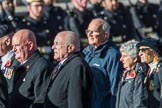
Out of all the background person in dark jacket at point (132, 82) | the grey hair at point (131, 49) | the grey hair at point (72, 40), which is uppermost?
the grey hair at point (72, 40)

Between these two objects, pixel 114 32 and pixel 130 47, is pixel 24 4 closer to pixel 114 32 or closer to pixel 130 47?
pixel 114 32

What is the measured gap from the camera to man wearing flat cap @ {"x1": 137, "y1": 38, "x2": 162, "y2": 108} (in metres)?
9.09

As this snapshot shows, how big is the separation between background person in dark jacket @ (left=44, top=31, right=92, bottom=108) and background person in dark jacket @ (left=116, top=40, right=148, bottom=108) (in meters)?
0.90

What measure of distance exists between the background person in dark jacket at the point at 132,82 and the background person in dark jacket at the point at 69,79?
35.6 inches

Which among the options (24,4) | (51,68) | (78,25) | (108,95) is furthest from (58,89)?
(24,4)

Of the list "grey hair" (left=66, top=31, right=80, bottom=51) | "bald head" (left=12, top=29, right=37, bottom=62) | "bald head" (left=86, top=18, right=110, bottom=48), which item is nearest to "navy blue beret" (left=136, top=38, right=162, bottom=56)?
"bald head" (left=86, top=18, right=110, bottom=48)

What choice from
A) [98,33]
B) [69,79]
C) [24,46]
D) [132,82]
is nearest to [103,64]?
[98,33]

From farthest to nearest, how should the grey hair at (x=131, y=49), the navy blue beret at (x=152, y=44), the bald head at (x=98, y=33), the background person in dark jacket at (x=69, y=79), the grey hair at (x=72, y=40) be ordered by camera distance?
the bald head at (x=98, y=33) < the grey hair at (x=131, y=49) < the navy blue beret at (x=152, y=44) < the grey hair at (x=72, y=40) < the background person in dark jacket at (x=69, y=79)

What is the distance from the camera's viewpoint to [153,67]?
30.3 ft

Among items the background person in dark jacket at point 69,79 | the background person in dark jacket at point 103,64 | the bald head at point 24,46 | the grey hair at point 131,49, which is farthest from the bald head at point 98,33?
the background person in dark jacket at point 69,79

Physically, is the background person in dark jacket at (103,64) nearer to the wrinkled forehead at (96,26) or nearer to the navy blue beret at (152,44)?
the wrinkled forehead at (96,26)

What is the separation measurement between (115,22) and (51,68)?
20.6 feet

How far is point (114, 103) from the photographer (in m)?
9.65

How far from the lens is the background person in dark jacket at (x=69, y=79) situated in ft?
27.0
